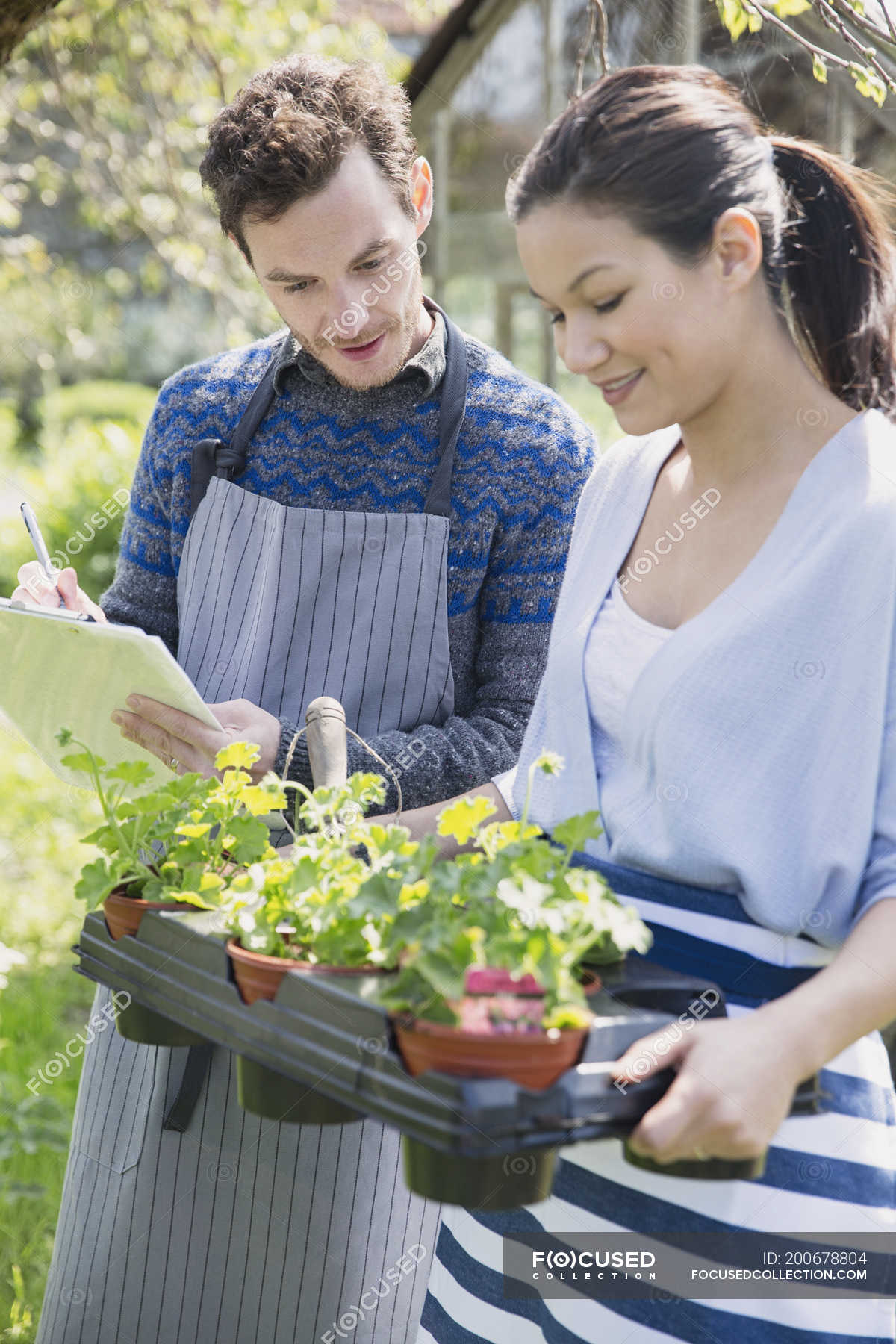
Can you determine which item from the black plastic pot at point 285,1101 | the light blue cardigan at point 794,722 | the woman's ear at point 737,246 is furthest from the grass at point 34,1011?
the woman's ear at point 737,246

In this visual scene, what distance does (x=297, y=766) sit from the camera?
69.3 inches

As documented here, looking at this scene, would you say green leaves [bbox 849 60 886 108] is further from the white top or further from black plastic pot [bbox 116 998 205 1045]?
black plastic pot [bbox 116 998 205 1045]

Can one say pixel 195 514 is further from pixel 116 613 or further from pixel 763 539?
pixel 763 539

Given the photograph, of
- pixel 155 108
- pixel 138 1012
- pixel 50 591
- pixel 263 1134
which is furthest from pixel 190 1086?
pixel 155 108

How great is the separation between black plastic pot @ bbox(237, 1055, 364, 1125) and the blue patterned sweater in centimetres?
64

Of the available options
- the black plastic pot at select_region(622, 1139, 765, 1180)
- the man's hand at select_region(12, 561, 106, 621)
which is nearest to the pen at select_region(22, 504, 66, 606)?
the man's hand at select_region(12, 561, 106, 621)

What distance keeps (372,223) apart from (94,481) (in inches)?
286

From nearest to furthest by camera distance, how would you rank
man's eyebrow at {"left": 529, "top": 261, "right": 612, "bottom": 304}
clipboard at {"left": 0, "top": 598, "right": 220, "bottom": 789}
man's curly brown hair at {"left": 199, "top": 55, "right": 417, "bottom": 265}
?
1. man's eyebrow at {"left": 529, "top": 261, "right": 612, "bottom": 304}
2. clipboard at {"left": 0, "top": 598, "right": 220, "bottom": 789}
3. man's curly brown hair at {"left": 199, "top": 55, "right": 417, "bottom": 265}

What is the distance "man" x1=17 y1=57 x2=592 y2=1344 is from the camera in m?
1.69

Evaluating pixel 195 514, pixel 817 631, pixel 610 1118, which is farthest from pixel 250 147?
pixel 610 1118

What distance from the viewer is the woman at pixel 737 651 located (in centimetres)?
115

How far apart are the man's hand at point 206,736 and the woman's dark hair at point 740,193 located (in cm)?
71

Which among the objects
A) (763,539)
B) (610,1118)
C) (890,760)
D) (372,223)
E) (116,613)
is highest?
(372,223)

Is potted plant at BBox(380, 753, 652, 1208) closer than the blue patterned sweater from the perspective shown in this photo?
Yes
